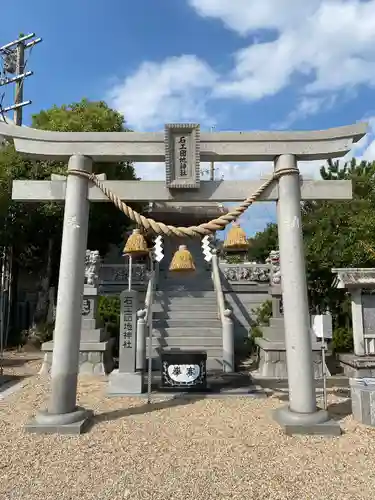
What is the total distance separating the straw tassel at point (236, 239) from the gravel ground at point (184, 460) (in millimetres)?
2787

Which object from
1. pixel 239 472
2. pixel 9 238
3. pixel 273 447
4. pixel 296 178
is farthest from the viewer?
pixel 9 238

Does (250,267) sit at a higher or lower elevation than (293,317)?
higher

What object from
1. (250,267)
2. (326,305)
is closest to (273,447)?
(326,305)

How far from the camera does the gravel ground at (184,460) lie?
3787mm

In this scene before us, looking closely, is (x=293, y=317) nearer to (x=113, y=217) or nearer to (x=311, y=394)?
(x=311, y=394)

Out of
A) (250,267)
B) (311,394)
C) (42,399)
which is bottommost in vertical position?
(42,399)

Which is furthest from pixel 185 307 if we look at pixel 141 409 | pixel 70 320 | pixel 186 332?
pixel 70 320

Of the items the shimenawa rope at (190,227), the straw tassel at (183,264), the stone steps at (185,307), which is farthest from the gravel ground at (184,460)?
the stone steps at (185,307)

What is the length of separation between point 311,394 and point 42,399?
5.43m

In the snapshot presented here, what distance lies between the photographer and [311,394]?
5516 millimetres

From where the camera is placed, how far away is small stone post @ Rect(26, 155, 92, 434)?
213 inches

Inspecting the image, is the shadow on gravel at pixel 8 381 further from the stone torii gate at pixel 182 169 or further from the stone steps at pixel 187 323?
the stone torii gate at pixel 182 169

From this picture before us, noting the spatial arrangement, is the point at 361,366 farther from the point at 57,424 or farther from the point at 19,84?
the point at 19,84

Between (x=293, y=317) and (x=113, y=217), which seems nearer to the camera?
(x=293, y=317)
